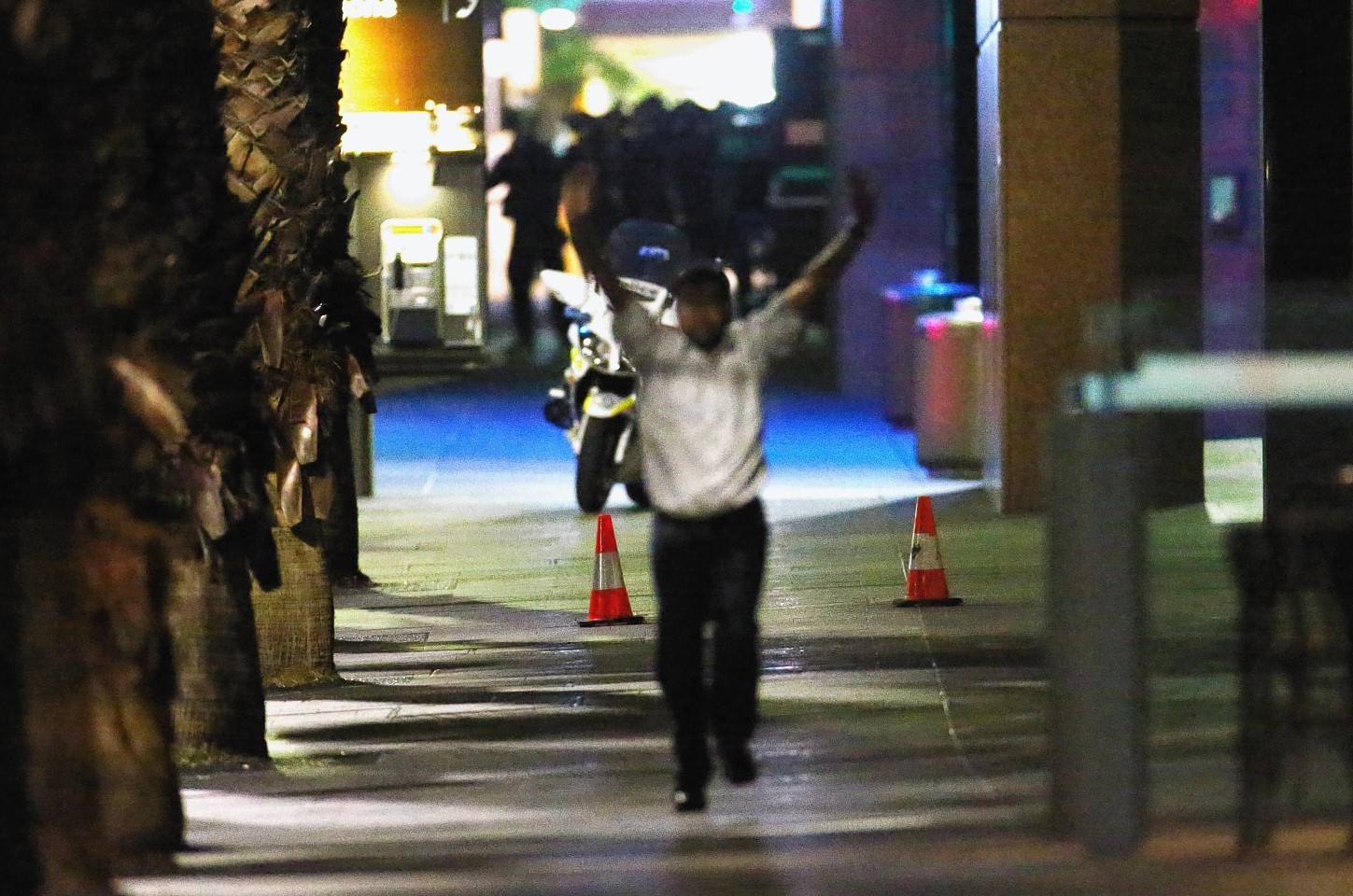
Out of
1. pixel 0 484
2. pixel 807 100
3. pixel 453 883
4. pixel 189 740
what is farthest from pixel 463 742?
pixel 807 100

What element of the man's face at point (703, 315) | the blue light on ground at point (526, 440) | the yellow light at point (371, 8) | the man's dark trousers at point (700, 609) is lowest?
the blue light on ground at point (526, 440)

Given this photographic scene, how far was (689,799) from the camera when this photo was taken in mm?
7168

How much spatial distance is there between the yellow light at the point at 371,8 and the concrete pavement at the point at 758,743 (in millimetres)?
3385

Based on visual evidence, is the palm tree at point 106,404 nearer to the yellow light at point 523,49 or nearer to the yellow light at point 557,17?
the yellow light at point 557,17

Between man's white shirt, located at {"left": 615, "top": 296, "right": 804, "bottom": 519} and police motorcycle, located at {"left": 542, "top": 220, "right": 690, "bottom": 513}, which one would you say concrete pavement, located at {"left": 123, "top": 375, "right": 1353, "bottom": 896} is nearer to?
police motorcycle, located at {"left": 542, "top": 220, "right": 690, "bottom": 513}

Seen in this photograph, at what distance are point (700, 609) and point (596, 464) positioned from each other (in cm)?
849

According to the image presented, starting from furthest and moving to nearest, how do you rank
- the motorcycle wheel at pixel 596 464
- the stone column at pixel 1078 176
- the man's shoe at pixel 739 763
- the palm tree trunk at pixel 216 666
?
the motorcycle wheel at pixel 596 464
the stone column at pixel 1078 176
the palm tree trunk at pixel 216 666
the man's shoe at pixel 739 763

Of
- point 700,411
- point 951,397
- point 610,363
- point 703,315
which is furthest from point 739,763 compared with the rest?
point 951,397

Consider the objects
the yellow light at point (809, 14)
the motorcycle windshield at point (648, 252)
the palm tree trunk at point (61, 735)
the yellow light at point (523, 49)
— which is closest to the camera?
the palm tree trunk at point (61, 735)

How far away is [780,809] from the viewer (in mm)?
7305

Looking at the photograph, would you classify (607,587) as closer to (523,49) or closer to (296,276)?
Answer: (296,276)

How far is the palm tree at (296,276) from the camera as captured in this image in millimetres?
9391

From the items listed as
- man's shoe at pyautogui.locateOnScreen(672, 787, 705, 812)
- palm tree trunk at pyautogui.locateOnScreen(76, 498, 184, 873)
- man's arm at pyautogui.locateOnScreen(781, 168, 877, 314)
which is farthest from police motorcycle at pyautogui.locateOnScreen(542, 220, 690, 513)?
palm tree trunk at pyautogui.locateOnScreen(76, 498, 184, 873)

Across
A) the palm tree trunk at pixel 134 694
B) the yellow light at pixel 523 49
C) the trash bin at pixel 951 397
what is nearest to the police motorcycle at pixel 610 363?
the trash bin at pixel 951 397
